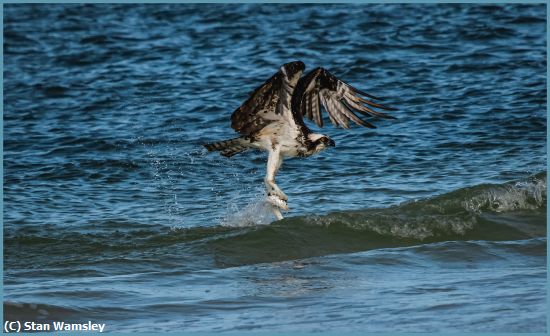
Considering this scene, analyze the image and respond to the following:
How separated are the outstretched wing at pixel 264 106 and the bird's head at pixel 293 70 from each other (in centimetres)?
6

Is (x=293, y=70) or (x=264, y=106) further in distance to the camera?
(x=264, y=106)

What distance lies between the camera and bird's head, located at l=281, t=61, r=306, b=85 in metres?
9.03

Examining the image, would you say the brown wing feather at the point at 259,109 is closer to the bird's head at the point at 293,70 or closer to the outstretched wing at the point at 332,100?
the bird's head at the point at 293,70

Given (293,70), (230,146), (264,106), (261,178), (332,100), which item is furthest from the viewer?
(261,178)

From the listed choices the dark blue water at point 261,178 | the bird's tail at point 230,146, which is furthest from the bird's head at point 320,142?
the dark blue water at point 261,178

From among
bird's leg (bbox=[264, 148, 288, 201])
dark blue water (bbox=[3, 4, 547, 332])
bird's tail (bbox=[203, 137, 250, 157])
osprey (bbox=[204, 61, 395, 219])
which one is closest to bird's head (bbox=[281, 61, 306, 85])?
osprey (bbox=[204, 61, 395, 219])

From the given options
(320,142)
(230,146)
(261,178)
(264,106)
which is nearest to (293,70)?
(264,106)

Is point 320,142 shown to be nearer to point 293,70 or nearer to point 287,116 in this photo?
point 287,116

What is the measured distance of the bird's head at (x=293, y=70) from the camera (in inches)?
Result: 356

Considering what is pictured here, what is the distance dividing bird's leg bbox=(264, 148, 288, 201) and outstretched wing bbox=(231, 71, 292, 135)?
289 millimetres

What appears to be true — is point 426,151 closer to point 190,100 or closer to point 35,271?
point 190,100

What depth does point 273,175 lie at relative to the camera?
31.8 feet

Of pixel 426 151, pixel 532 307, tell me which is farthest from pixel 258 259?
pixel 426 151

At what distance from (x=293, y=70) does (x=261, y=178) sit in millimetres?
3347
